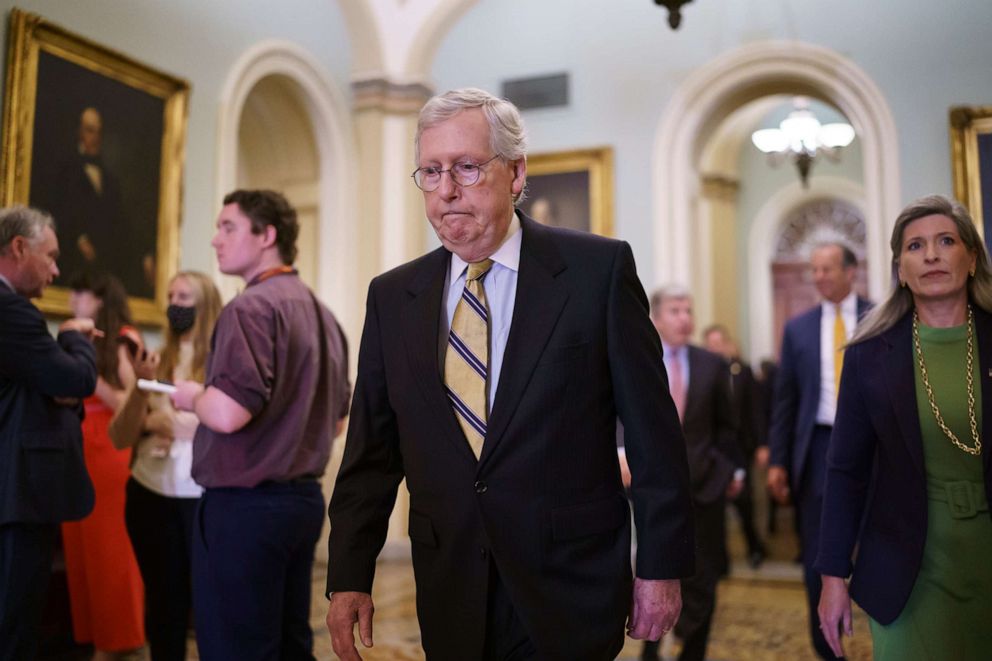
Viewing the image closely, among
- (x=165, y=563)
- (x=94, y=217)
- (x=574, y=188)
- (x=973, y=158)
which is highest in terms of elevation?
(x=574, y=188)

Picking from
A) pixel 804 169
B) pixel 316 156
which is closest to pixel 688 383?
pixel 316 156

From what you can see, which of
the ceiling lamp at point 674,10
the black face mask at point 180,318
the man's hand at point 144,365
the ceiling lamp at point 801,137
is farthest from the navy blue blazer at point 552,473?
the ceiling lamp at point 801,137

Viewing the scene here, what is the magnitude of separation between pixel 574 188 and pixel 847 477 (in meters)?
5.90

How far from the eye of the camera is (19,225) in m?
3.31

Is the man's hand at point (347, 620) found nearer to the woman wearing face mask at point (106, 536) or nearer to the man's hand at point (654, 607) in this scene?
the man's hand at point (654, 607)

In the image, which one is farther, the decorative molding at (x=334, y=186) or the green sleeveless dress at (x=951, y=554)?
the decorative molding at (x=334, y=186)

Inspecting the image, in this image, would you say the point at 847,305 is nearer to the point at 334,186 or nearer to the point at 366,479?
the point at 366,479

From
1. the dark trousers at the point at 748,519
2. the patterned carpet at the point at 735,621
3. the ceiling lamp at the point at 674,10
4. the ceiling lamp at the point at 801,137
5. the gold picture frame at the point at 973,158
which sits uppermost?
the ceiling lamp at the point at 801,137

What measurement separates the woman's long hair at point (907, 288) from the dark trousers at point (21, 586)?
271 cm

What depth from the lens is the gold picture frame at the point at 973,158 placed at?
22.4ft

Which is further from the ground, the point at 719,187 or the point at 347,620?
the point at 719,187

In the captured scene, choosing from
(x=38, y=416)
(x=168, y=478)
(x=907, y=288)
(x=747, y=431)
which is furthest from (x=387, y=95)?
(x=907, y=288)

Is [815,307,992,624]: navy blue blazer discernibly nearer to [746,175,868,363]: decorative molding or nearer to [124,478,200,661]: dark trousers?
[124,478,200,661]: dark trousers

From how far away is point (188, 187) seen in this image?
6.59 metres
